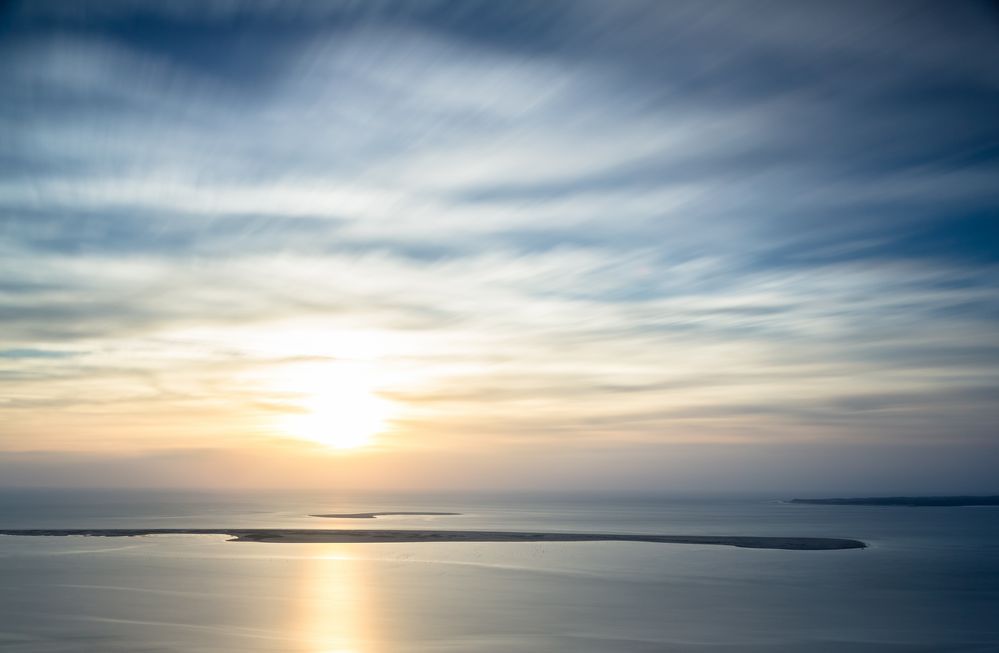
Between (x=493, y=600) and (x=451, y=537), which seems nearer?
(x=493, y=600)

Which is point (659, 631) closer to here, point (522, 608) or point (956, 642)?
point (522, 608)

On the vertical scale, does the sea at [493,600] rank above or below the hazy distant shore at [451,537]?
above

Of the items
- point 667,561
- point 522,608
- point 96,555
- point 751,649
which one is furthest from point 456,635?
point 96,555

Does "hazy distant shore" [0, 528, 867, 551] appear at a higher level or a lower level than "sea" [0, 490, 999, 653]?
lower

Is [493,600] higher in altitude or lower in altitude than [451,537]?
higher

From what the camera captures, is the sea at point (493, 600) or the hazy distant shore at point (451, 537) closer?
the sea at point (493, 600)
